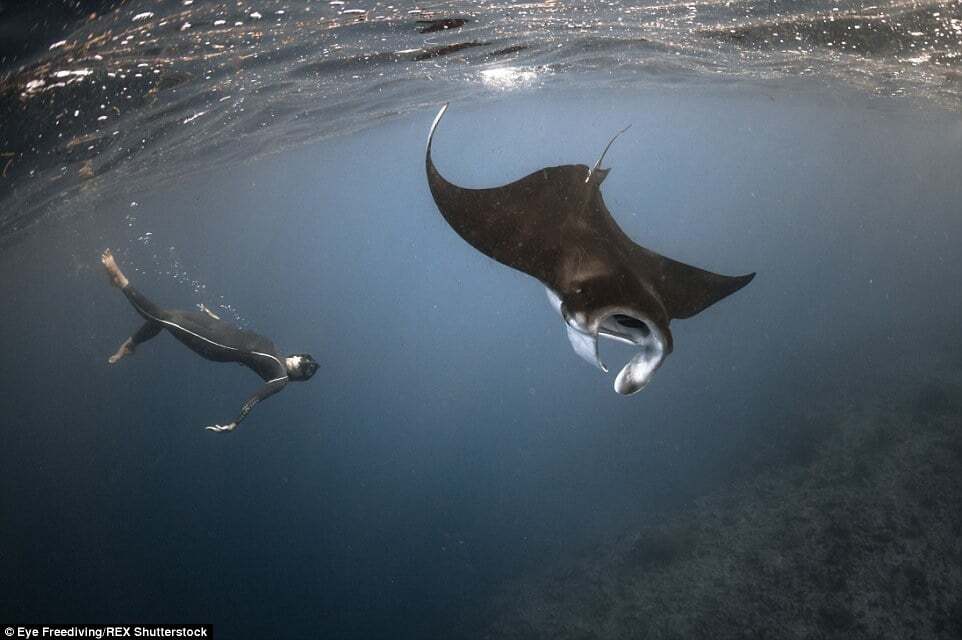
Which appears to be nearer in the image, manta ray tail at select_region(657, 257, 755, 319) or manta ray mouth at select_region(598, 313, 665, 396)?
manta ray mouth at select_region(598, 313, 665, 396)

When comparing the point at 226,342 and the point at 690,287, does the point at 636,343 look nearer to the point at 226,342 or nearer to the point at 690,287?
the point at 690,287

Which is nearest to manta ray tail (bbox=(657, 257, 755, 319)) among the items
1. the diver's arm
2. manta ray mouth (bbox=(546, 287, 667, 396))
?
manta ray mouth (bbox=(546, 287, 667, 396))

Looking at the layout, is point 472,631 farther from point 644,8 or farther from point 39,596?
point 39,596

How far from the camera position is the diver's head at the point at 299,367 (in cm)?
984

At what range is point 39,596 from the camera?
26500mm

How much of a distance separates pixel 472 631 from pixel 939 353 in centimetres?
2293

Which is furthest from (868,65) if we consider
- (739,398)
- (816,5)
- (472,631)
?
(472,631)

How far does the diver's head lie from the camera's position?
984cm

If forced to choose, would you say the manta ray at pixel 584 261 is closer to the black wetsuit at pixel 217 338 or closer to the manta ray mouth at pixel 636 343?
the manta ray mouth at pixel 636 343

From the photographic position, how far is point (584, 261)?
9.34 feet

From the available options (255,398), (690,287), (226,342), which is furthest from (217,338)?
(690,287)

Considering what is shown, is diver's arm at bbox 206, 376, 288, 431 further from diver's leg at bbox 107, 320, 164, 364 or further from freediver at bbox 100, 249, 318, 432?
diver's leg at bbox 107, 320, 164, 364

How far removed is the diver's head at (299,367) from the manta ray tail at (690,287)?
8135 millimetres

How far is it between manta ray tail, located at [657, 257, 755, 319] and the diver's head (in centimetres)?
813
